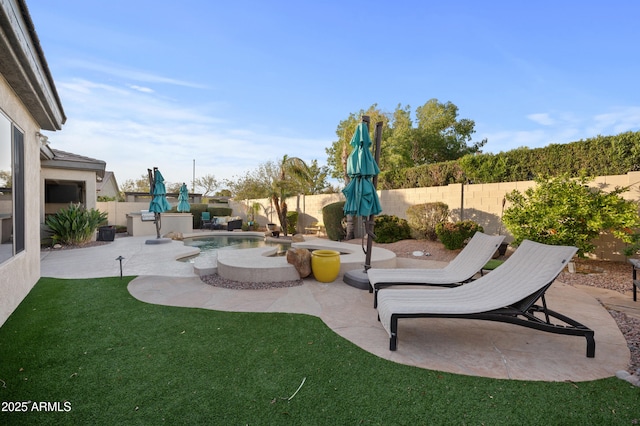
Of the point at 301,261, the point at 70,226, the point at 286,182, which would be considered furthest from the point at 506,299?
the point at 70,226

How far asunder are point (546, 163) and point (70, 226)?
53.0ft

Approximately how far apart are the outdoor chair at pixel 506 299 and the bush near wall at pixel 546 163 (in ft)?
16.8

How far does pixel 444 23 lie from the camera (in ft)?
28.2

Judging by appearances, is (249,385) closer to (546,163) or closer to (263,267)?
(263,267)

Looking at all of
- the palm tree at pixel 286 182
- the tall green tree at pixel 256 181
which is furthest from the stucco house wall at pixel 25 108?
the tall green tree at pixel 256 181

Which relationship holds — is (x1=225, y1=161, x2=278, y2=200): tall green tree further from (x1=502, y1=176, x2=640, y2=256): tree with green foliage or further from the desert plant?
(x1=502, y1=176, x2=640, y2=256): tree with green foliage

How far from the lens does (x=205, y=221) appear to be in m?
19.0

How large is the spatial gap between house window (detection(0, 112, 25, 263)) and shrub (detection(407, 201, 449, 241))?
9.77 metres

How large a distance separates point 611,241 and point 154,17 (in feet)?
40.6

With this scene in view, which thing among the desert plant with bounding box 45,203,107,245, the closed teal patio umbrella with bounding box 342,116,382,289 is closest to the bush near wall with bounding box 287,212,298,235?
the desert plant with bounding box 45,203,107,245

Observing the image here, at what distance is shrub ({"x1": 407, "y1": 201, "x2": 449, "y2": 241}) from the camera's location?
9.86 metres

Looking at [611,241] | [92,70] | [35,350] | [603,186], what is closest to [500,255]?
[611,241]

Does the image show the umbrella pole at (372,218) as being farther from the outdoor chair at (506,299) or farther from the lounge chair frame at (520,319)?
the lounge chair frame at (520,319)

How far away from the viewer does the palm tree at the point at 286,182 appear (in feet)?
50.9
